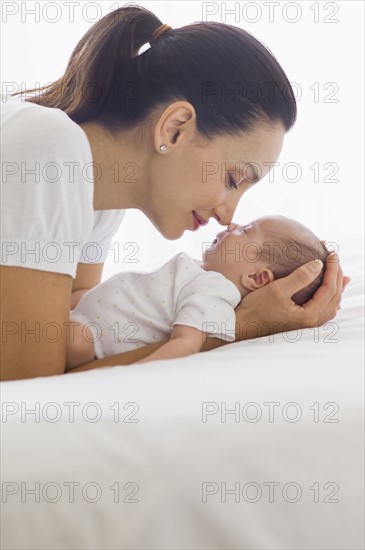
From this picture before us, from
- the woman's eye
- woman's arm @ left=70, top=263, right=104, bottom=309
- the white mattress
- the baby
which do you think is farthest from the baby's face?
the white mattress

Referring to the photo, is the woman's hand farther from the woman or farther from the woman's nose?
the woman's nose

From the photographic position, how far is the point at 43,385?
1000 millimetres

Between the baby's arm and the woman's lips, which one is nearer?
the baby's arm

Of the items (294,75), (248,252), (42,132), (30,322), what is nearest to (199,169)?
(248,252)

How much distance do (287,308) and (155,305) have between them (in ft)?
0.76

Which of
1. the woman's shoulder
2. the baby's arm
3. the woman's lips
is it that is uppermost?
the woman's shoulder

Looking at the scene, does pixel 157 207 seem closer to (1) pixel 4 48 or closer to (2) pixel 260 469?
(2) pixel 260 469

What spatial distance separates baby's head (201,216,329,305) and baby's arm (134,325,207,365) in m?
0.19

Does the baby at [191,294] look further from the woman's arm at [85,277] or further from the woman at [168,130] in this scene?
the woman's arm at [85,277]

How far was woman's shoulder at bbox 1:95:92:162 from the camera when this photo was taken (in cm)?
121

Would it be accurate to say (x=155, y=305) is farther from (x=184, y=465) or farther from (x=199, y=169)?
(x=184, y=465)

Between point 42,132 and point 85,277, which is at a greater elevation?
point 42,132

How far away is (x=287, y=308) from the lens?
4.56ft

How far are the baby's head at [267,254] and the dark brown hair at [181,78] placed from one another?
8.2 inches
